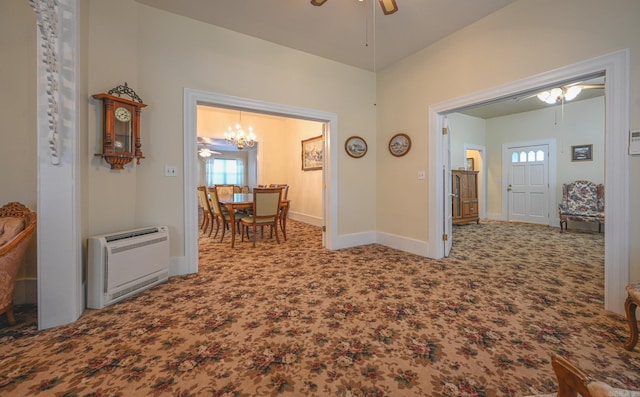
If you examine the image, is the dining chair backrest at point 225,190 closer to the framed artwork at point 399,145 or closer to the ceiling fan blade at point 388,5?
the framed artwork at point 399,145

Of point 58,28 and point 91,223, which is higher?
point 58,28

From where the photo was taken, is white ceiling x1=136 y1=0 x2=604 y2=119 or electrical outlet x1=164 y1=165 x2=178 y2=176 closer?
white ceiling x1=136 y1=0 x2=604 y2=119

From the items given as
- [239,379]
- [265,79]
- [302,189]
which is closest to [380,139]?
[265,79]

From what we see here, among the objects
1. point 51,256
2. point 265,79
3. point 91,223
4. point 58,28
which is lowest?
point 51,256

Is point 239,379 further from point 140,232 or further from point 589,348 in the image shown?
point 589,348

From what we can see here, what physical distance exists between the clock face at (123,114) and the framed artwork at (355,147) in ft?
8.97

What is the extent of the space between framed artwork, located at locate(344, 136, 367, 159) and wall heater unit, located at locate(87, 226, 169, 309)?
2727 millimetres

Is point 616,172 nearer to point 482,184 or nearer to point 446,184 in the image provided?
point 446,184

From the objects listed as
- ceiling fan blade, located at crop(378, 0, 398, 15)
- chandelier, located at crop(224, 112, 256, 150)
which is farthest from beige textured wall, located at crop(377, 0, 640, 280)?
chandelier, located at crop(224, 112, 256, 150)

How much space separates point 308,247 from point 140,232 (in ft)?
7.47

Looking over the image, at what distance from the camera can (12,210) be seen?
1969 mm

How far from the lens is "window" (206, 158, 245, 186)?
10758 mm

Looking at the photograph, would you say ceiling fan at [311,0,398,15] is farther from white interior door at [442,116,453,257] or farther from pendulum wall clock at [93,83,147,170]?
pendulum wall clock at [93,83,147,170]

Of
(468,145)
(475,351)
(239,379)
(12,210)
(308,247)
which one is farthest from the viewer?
(468,145)
